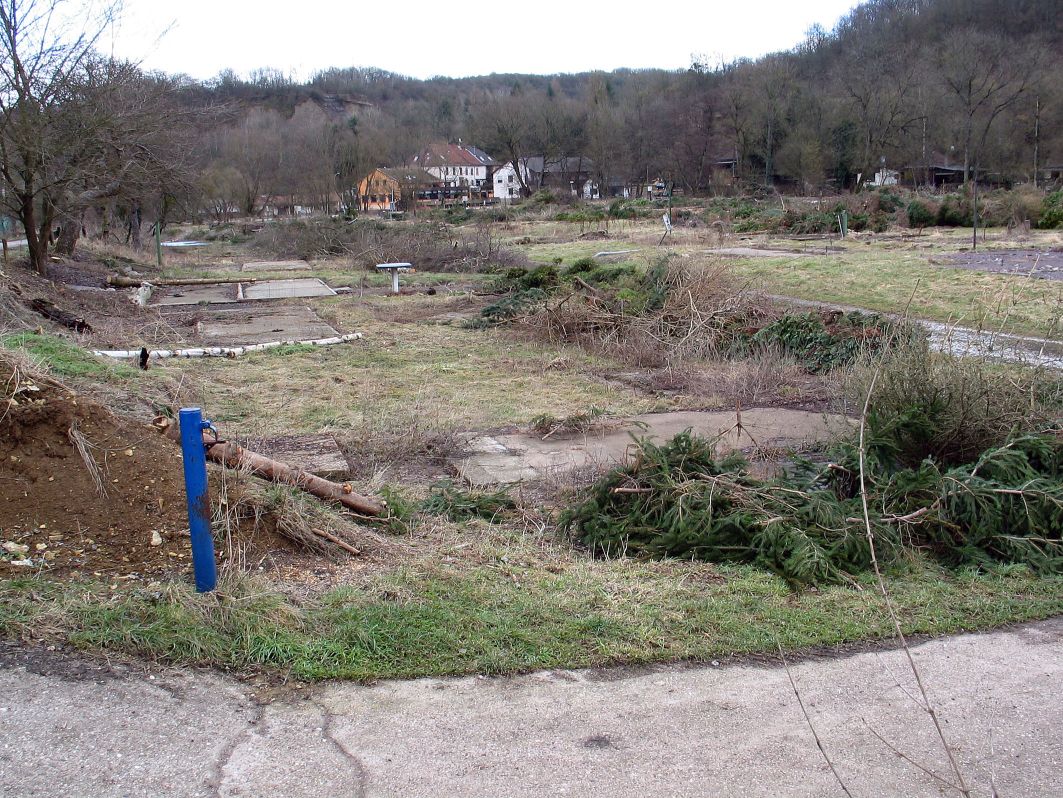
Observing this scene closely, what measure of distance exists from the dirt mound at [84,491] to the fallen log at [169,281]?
19239 millimetres

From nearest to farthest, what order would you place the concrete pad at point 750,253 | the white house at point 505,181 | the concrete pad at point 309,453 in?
the concrete pad at point 309,453
the concrete pad at point 750,253
the white house at point 505,181

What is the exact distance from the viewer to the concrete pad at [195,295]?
21825 millimetres

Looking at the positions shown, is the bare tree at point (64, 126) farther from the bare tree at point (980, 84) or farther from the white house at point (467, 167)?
the white house at point (467, 167)

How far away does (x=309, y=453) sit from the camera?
738 cm

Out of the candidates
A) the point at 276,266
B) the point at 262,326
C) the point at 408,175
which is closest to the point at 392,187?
the point at 408,175

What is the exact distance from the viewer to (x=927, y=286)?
18.3 meters

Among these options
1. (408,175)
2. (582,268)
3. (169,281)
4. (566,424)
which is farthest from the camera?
(408,175)

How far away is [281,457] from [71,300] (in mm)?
13770

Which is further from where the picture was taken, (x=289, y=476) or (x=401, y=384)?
(x=401, y=384)

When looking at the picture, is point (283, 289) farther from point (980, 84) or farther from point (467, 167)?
point (467, 167)

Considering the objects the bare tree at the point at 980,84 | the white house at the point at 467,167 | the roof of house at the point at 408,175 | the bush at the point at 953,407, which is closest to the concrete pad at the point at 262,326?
the bush at the point at 953,407

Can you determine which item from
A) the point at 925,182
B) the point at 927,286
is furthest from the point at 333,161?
the point at 927,286

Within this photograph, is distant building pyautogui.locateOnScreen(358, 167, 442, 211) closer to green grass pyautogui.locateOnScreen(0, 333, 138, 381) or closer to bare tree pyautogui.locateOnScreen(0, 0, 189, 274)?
bare tree pyautogui.locateOnScreen(0, 0, 189, 274)

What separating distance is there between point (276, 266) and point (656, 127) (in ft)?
191
